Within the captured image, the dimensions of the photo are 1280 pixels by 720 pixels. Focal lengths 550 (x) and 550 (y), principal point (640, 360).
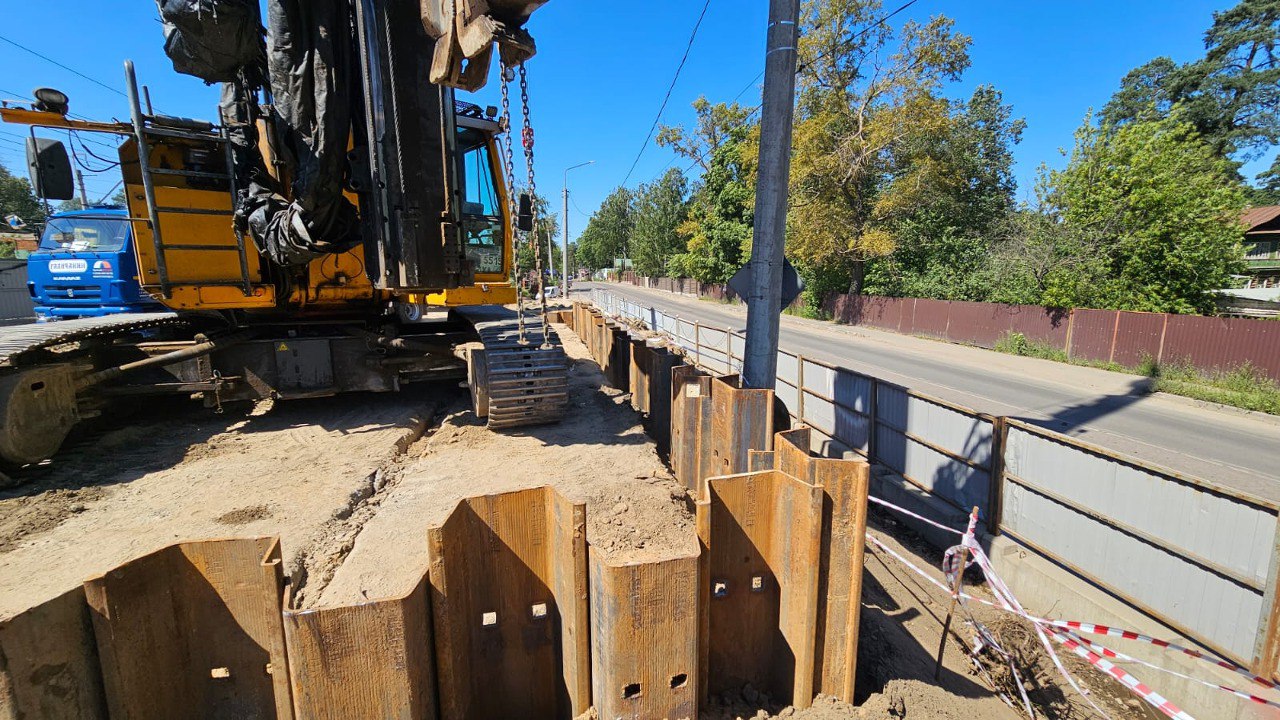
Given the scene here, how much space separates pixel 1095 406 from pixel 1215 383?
3871 mm

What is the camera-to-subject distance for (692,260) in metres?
44.2

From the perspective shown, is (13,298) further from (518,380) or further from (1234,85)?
(1234,85)

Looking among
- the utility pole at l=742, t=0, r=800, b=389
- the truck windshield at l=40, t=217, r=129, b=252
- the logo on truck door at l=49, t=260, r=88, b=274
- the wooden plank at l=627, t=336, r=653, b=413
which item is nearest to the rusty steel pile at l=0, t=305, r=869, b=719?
the utility pole at l=742, t=0, r=800, b=389

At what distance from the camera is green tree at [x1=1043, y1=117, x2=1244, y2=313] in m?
15.5

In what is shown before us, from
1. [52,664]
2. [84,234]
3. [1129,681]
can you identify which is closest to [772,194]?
[1129,681]

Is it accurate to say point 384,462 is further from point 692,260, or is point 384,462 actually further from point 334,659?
point 692,260

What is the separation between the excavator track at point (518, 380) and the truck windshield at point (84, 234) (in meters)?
7.95

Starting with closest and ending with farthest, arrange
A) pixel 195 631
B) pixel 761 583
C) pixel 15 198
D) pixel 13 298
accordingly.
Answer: pixel 195 631
pixel 761 583
pixel 13 298
pixel 15 198

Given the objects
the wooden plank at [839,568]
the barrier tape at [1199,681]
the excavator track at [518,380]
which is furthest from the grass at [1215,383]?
the excavator track at [518,380]

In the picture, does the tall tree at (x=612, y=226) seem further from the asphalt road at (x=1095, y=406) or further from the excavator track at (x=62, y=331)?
the excavator track at (x=62, y=331)

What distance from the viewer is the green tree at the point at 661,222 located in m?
59.6

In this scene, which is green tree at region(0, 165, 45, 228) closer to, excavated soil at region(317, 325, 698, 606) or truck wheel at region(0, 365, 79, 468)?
truck wheel at region(0, 365, 79, 468)

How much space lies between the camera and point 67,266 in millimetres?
9453

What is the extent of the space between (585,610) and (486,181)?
5.68 m
